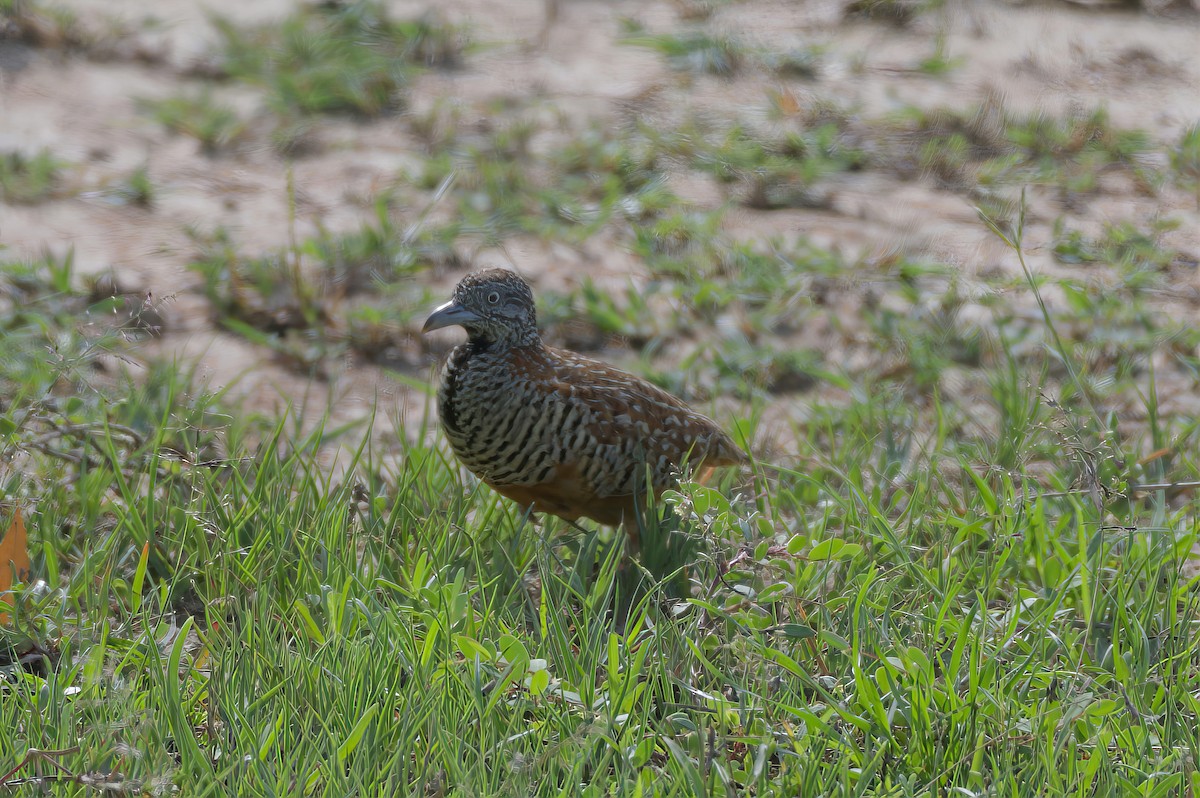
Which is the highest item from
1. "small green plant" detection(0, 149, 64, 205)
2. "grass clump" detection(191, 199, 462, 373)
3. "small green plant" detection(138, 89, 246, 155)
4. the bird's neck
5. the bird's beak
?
the bird's beak

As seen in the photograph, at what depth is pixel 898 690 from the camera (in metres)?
3.41

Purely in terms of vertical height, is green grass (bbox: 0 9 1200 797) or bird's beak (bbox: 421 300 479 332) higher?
bird's beak (bbox: 421 300 479 332)

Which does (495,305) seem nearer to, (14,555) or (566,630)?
(566,630)

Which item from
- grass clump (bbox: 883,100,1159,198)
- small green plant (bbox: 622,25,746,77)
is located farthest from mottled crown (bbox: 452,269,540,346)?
small green plant (bbox: 622,25,746,77)

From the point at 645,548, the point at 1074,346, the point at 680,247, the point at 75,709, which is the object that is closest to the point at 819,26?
the point at 680,247

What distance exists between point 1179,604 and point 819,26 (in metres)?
5.87

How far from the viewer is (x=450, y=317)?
438cm

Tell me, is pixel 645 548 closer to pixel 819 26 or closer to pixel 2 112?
pixel 2 112

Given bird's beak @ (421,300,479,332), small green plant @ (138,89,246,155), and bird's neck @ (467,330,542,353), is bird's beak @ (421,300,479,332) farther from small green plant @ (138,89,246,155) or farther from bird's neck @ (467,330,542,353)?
small green plant @ (138,89,246,155)

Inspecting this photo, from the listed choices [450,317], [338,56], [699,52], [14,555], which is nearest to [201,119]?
[338,56]

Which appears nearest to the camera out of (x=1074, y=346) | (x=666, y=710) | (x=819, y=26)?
(x=666, y=710)

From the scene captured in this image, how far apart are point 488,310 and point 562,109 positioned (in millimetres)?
3832

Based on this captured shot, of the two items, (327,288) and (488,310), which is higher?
(488,310)

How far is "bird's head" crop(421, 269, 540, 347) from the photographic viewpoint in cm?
439
